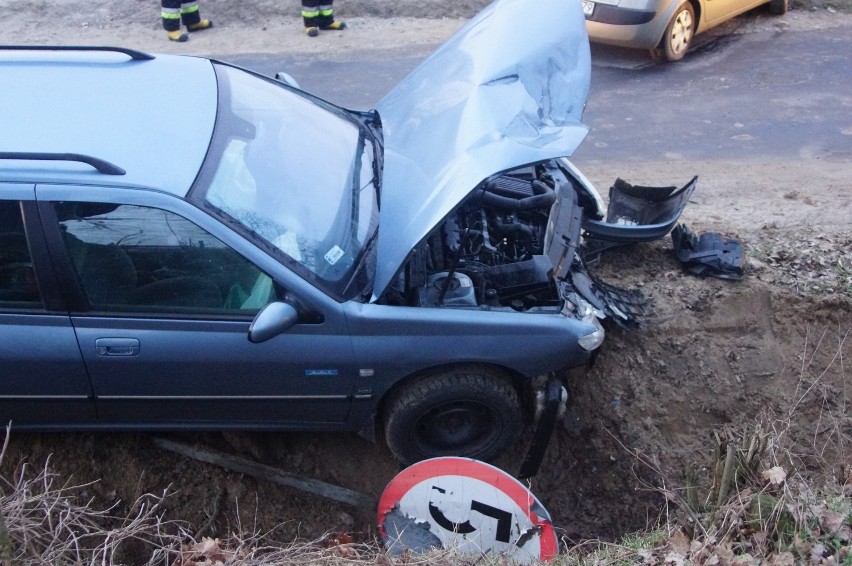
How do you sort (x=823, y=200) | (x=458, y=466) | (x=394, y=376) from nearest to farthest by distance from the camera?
(x=458, y=466) < (x=394, y=376) < (x=823, y=200)

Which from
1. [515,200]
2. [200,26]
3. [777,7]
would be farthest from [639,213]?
[200,26]

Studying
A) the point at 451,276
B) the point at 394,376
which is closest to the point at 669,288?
the point at 451,276

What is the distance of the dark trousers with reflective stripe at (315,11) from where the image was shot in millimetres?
9617

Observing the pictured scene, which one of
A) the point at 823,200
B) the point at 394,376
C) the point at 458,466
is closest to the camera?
the point at 458,466

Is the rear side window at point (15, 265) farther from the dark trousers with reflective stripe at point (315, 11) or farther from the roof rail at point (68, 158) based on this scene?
the dark trousers with reflective stripe at point (315, 11)

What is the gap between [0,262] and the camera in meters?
3.27

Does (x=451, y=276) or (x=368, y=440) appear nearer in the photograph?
(x=451, y=276)

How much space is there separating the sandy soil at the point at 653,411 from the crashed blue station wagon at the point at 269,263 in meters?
0.42

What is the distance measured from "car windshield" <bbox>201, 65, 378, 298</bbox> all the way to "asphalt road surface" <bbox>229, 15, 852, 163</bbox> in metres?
3.63

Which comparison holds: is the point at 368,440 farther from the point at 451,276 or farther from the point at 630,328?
the point at 630,328

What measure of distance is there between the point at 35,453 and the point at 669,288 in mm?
3832

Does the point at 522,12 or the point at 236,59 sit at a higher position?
the point at 522,12

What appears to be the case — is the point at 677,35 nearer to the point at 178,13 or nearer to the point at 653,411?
the point at 653,411

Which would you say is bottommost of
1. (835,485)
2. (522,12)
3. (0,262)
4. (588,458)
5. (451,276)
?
(588,458)
